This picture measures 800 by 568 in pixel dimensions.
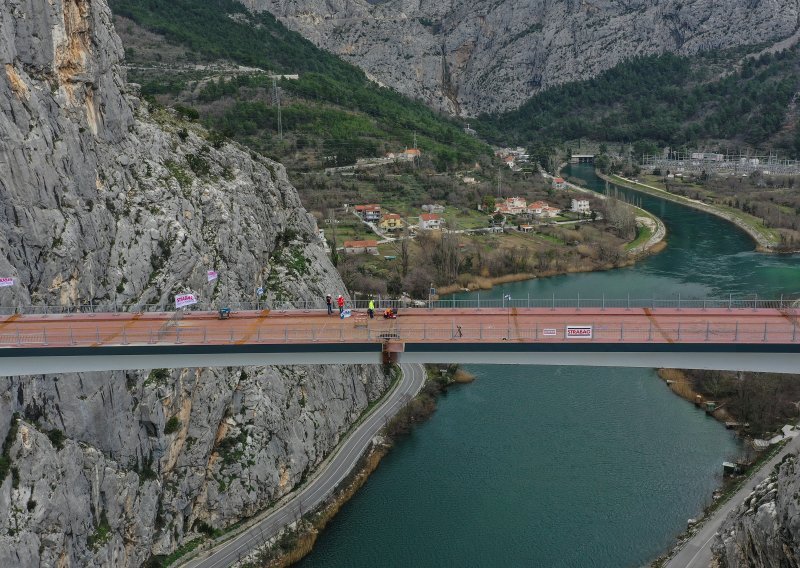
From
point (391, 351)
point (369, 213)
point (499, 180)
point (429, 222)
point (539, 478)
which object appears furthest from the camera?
point (499, 180)

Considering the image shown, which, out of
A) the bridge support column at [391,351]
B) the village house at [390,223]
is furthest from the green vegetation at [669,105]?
the bridge support column at [391,351]

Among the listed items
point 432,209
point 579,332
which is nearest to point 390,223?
point 432,209

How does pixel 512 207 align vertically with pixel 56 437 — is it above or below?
above

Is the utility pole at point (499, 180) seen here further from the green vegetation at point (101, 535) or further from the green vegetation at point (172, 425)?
the green vegetation at point (101, 535)

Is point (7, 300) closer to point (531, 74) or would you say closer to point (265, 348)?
point (265, 348)

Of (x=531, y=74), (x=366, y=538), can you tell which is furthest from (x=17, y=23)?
(x=531, y=74)

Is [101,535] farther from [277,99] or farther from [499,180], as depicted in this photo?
[499,180]
